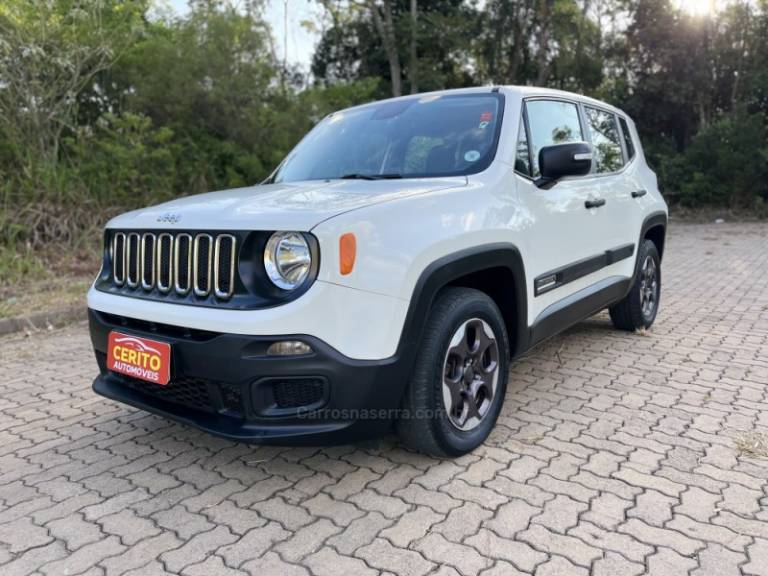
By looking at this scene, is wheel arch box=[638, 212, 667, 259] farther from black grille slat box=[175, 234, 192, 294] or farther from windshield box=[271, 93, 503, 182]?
black grille slat box=[175, 234, 192, 294]

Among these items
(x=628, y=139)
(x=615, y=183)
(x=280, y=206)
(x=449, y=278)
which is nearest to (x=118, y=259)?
(x=280, y=206)

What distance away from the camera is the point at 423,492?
2494mm

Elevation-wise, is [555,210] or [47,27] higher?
[47,27]

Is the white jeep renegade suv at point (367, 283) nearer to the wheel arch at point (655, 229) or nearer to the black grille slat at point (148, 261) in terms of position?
the black grille slat at point (148, 261)

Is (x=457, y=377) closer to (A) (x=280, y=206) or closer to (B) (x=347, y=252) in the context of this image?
(B) (x=347, y=252)

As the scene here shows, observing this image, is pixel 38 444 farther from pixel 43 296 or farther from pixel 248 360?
pixel 43 296

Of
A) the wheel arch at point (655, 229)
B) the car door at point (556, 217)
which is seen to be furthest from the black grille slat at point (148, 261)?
the wheel arch at point (655, 229)

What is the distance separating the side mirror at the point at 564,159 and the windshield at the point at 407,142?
279 millimetres

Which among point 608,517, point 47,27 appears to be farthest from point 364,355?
point 47,27

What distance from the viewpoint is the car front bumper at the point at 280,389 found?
218 cm

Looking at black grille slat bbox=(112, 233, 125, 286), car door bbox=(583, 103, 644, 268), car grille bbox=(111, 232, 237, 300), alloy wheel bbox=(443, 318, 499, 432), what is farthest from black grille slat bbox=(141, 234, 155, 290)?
car door bbox=(583, 103, 644, 268)

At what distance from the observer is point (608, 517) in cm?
228

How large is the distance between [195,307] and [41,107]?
7.49 meters

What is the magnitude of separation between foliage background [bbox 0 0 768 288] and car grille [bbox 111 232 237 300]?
16.3ft
